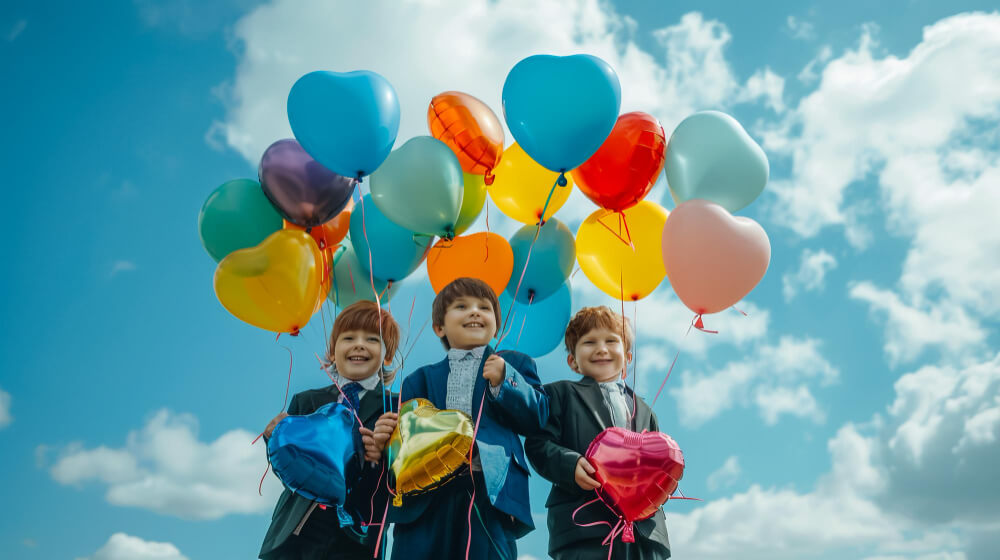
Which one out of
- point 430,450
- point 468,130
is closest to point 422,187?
point 468,130

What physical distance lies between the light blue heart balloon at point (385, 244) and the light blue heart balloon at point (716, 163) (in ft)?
4.37

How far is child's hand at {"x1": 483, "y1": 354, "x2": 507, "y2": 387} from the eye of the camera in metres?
2.97

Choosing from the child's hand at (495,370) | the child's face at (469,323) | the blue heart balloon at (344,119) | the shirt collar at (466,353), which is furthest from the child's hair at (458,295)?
the blue heart balloon at (344,119)

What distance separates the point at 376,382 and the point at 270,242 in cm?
81

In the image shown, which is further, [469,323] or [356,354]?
[356,354]

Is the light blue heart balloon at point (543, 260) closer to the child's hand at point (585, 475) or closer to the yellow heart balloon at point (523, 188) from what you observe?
the yellow heart balloon at point (523, 188)

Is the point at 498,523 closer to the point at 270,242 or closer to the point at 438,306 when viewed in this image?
the point at 438,306

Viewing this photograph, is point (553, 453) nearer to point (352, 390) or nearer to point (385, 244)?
point (352, 390)

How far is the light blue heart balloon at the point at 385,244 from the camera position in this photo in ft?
12.9

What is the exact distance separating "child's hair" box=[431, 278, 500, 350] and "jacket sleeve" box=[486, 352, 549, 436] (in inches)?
12.3

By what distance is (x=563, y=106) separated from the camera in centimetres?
323

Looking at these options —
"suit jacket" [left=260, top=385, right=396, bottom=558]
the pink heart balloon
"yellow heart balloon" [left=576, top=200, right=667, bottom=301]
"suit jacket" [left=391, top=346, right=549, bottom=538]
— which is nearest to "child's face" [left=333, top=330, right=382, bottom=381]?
"suit jacket" [left=260, top=385, right=396, bottom=558]

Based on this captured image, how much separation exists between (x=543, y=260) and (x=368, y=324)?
1.05 metres

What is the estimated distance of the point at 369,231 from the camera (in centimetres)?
392
